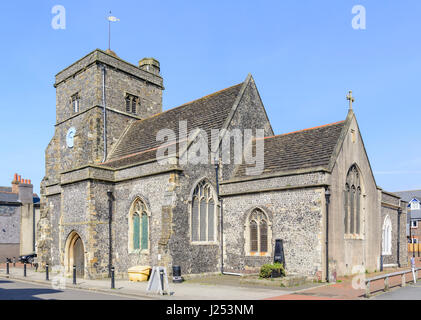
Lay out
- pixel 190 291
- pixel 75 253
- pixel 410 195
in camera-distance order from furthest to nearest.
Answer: pixel 410 195 < pixel 75 253 < pixel 190 291

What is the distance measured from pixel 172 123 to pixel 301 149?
9501 millimetres

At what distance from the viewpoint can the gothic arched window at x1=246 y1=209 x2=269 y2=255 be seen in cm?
2056

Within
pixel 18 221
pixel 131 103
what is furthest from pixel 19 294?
pixel 18 221

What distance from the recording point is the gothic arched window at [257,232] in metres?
20.6

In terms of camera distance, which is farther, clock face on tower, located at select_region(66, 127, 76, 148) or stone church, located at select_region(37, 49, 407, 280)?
clock face on tower, located at select_region(66, 127, 76, 148)

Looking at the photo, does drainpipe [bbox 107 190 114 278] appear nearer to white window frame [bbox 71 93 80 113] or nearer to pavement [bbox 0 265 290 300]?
pavement [bbox 0 265 290 300]

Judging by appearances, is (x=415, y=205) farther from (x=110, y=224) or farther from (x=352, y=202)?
(x=110, y=224)

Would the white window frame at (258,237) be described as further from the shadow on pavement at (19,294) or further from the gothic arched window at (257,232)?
the shadow on pavement at (19,294)

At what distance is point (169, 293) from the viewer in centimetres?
1456

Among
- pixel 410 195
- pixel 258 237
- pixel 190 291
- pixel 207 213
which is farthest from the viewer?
pixel 410 195

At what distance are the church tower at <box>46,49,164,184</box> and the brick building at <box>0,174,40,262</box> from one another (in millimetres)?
15869

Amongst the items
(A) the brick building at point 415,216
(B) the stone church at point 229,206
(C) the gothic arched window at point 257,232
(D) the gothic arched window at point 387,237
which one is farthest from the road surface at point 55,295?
(A) the brick building at point 415,216

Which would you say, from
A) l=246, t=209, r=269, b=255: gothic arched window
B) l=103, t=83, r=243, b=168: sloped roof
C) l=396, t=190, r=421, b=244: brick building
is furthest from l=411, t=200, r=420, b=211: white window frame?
l=246, t=209, r=269, b=255: gothic arched window

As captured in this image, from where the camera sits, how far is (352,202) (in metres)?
21.3
